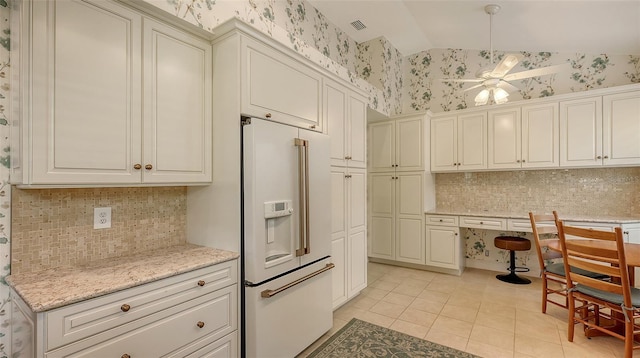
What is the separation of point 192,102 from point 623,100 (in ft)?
14.9

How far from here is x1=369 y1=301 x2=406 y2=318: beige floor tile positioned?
2947mm

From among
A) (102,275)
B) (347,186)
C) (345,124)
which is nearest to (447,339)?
(347,186)

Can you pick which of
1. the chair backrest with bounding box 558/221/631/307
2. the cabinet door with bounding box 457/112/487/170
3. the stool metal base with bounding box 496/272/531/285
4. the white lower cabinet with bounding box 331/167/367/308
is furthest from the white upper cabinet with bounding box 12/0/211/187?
the stool metal base with bounding box 496/272/531/285

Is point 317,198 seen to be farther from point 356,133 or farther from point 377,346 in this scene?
point 377,346

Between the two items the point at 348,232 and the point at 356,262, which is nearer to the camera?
the point at 348,232

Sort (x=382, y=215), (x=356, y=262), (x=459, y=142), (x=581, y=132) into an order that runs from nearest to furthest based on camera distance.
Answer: (x=356, y=262), (x=581, y=132), (x=459, y=142), (x=382, y=215)

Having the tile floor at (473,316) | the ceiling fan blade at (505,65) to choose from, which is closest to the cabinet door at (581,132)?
the ceiling fan blade at (505,65)

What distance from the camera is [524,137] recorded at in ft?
12.6

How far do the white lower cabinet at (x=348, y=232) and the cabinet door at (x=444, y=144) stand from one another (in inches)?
70.4

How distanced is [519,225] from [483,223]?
1.32 ft

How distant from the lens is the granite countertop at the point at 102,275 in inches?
46.3

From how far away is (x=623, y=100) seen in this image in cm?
329

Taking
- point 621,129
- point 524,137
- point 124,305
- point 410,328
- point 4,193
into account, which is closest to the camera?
point 124,305

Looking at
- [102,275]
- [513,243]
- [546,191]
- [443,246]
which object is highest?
[546,191]
